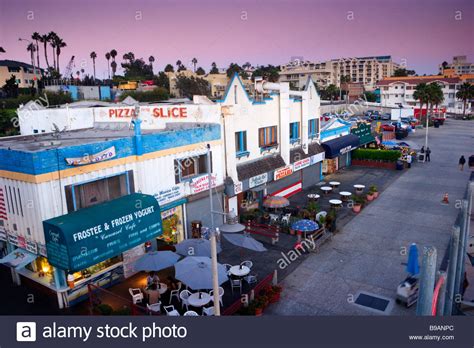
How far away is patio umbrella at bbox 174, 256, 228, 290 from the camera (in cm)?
1428

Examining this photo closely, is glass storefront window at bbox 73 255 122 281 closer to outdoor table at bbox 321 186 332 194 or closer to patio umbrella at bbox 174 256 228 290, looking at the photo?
patio umbrella at bbox 174 256 228 290

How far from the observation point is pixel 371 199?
3006cm

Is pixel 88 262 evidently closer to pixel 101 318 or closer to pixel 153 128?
pixel 101 318

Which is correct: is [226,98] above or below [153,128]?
above

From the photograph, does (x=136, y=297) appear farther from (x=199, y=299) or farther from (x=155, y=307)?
(x=199, y=299)

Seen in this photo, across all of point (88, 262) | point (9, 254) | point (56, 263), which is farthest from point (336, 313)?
point (9, 254)

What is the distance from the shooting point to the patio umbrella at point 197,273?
14.3 metres

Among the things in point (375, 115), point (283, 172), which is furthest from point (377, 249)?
point (375, 115)

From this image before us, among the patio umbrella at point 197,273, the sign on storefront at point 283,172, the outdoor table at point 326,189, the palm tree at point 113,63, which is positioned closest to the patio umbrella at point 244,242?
the patio umbrella at point 197,273

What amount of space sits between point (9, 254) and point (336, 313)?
1390 centimetres

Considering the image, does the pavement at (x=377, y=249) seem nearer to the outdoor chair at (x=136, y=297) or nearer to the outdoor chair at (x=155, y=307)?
the outdoor chair at (x=155, y=307)

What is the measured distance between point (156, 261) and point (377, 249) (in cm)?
1213

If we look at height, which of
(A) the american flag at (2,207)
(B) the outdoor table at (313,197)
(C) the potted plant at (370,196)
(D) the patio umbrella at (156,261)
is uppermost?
(A) the american flag at (2,207)

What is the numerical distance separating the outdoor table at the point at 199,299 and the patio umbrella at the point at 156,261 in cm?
184
